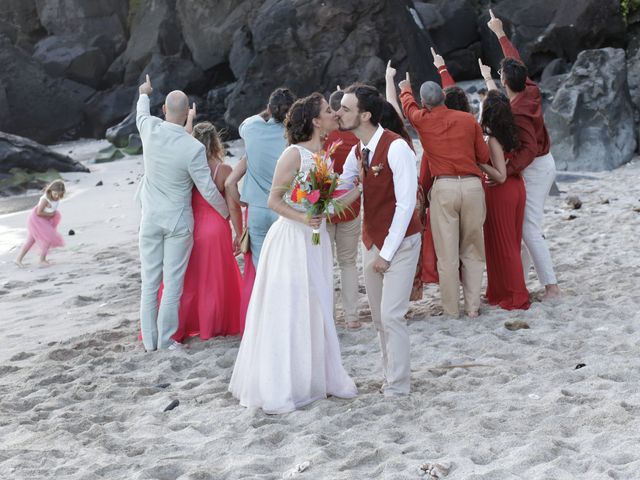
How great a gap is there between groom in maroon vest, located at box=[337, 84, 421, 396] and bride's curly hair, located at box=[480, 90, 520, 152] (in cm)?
191

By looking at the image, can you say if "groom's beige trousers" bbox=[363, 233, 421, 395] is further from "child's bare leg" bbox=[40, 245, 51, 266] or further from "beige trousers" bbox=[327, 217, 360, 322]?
"child's bare leg" bbox=[40, 245, 51, 266]

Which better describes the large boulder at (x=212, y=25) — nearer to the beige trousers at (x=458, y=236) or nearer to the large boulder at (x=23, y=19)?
the large boulder at (x=23, y=19)

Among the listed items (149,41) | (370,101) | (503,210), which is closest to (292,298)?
(370,101)

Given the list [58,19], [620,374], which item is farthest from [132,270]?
[58,19]

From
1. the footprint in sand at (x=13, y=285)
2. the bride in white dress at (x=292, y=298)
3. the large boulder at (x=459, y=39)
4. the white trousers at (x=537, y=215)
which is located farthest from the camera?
the large boulder at (x=459, y=39)

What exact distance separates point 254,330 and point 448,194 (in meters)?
2.04

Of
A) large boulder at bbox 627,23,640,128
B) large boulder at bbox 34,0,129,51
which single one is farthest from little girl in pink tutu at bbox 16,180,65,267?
large boulder at bbox 34,0,129,51

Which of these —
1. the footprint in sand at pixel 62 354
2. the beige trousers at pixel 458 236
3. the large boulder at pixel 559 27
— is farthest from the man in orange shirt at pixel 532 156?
the large boulder at pixel 559 27

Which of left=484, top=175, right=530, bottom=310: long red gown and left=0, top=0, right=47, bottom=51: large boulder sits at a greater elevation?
left=0, top=0, right=47, bottom=51: large boulder

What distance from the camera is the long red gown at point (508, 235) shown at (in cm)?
693

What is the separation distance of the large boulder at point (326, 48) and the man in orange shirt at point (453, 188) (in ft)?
45.6

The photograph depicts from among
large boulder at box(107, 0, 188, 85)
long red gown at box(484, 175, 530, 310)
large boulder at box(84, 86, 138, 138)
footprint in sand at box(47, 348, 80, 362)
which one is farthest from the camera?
large boulder at box(107, 0, 188, 85)

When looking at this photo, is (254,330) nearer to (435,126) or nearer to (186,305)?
(186,305)

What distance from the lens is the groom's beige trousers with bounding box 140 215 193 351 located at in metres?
6.48
